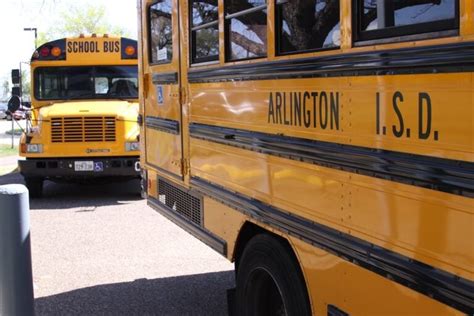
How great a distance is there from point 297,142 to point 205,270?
318cm

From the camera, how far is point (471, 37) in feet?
5.90

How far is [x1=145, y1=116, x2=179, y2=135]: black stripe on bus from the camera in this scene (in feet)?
15.0

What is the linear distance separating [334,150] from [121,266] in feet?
12.8

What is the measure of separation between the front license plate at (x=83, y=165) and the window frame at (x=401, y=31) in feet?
25.2

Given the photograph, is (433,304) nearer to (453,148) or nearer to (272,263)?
(453,148)

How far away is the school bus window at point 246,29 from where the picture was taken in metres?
3.19

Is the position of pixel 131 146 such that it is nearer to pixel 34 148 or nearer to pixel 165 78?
pixel 34 148

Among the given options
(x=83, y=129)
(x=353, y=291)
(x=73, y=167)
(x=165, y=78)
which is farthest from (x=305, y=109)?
(x=83, y=129)

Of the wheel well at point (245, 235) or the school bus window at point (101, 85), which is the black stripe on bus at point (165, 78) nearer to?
the wheel well at point (245, 235)

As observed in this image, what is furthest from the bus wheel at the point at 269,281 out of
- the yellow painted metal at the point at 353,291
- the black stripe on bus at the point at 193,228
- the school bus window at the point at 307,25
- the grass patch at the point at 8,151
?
the grass patch at the point at 8,151

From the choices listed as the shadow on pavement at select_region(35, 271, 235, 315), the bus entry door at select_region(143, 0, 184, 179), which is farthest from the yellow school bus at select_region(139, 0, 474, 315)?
the shadow on pavement at select_region(35, 271, 235, 315)

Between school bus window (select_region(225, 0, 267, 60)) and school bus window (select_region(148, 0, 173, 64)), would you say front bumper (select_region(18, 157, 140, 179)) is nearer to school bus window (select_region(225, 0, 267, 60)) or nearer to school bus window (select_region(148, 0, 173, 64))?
school bus window (select_region(148, 0, 173, 64))

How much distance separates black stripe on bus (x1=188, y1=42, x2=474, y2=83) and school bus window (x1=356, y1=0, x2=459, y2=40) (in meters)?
0.07

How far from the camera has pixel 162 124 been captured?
16.1 feet
